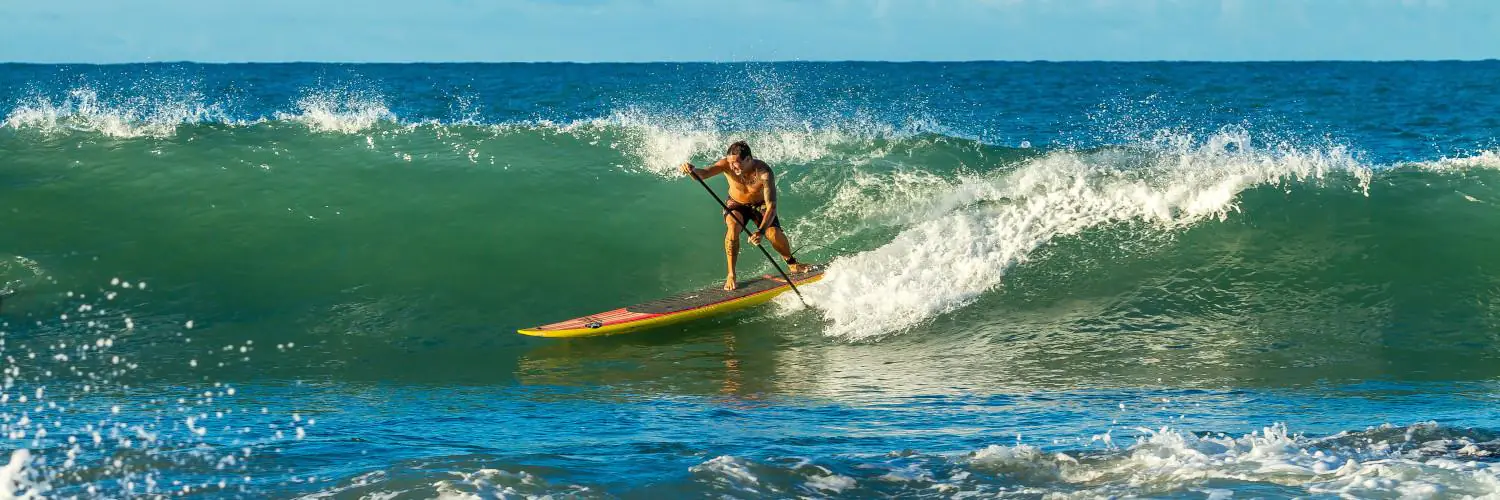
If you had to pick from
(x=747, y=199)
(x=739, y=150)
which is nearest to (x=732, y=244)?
(x=747, y=199)

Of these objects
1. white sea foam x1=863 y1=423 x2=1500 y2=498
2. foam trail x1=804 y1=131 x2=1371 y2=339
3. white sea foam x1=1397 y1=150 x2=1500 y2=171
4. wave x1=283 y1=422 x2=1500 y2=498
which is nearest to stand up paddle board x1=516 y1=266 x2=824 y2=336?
foam trail x1=804 y1=131 x2=1371 y2=339

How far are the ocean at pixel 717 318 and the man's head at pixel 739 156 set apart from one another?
42.5 inches

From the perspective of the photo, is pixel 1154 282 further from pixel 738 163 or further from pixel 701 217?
pixel 701 217

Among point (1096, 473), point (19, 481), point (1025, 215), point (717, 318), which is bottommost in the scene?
point (1096, 473)

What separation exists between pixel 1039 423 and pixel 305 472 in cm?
359

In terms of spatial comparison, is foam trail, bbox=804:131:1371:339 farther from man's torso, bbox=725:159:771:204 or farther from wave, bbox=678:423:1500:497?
wave, bbox=678:423:1500:497

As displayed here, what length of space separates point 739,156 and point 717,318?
124cm

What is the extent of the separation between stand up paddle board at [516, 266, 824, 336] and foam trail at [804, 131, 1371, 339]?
1.15ft

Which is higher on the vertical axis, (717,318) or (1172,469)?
(717,318)

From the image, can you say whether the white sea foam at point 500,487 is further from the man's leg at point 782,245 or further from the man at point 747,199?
the man's leg at point 782,245

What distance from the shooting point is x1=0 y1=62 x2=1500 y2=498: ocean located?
5.59 meters

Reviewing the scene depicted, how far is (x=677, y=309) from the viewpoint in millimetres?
9375

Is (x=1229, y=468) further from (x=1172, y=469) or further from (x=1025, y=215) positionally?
(x=1025, y=215)

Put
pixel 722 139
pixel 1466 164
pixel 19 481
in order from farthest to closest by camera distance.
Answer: pixel 722 139 < pixel 1466 164 < pixel 19 481
